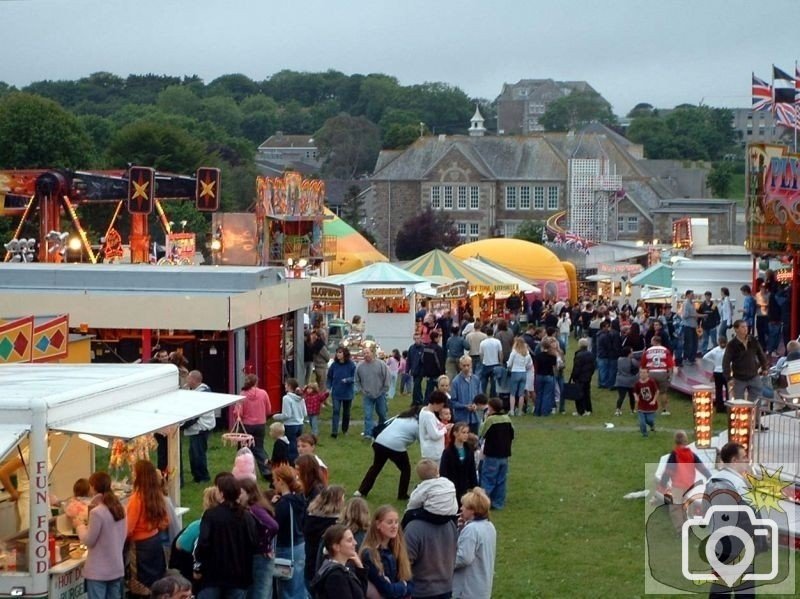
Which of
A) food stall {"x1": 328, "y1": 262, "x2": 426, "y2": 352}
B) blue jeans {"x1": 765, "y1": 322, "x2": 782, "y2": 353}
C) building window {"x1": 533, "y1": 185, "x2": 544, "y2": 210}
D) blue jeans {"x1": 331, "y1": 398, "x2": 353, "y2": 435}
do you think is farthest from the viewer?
building window {"x1": 533, "y1": 185, "x2": 544, "y2": 210}

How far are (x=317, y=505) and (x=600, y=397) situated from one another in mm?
14814

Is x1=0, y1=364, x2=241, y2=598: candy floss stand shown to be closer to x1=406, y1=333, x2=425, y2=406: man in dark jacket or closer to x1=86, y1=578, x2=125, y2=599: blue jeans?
x1=86, y1=578, x2=125, y2=599: blue jeans

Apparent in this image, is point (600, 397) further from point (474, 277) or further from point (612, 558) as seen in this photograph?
point (474, 277)

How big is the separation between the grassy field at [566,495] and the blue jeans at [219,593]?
281 centimetres

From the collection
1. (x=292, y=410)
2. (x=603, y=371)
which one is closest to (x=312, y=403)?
(x=292, y=410)

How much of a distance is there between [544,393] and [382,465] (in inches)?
294

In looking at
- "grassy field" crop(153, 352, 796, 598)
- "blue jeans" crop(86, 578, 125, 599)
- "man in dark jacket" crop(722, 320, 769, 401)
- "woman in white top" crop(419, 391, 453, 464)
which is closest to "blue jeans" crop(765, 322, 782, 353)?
"grassy field" crop(153, 352, 796, 598)

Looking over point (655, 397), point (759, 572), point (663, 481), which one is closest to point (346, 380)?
point (655, 397)

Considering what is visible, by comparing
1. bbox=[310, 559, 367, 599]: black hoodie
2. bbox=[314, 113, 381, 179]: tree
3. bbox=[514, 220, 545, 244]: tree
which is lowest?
bbox=[310, 559, 367, 599]: black hoodie

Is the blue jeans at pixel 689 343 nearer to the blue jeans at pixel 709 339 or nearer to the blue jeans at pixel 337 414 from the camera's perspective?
the blue jeans at pixel 709 339

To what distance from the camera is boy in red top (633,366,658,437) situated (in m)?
18.7

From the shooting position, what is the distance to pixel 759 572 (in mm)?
10812

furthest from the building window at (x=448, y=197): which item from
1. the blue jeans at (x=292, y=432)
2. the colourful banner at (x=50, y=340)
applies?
the colourful banner at (x=50, y=340)

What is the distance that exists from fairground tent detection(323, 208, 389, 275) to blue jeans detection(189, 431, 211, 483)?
32.6m
